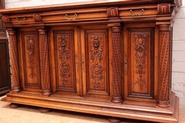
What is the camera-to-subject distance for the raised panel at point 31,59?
234 centimetres

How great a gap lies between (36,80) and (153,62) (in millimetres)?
1321

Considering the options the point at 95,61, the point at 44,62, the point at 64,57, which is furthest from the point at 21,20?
the point at 95,61

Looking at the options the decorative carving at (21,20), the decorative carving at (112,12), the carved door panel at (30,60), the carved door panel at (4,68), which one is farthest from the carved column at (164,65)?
the carved door panel at (4,68)

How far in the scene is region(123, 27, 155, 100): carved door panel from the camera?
1876 millimetres

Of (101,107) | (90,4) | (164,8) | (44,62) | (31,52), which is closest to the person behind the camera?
(164,8)

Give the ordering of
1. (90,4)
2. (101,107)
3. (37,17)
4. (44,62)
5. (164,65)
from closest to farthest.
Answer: (164,65) < (90,4) < (101,107) < (37,17) < (44,62)

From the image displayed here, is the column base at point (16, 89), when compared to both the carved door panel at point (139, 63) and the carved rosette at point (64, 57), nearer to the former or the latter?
the carved rosette at point (64, 57)

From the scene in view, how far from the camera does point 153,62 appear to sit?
1.89 meters

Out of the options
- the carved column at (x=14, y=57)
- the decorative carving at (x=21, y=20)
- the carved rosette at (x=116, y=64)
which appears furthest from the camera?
the carved column at (x=14, y=57)

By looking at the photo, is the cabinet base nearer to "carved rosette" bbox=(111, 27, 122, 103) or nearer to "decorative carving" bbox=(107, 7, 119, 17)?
"carved rosette" bbox=(111, 27, 122, 103)

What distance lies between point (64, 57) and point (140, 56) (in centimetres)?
80

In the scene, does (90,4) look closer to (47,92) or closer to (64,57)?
(64,57)

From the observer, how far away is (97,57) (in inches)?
81.4

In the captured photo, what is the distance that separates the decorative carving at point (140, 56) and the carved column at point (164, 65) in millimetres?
156
